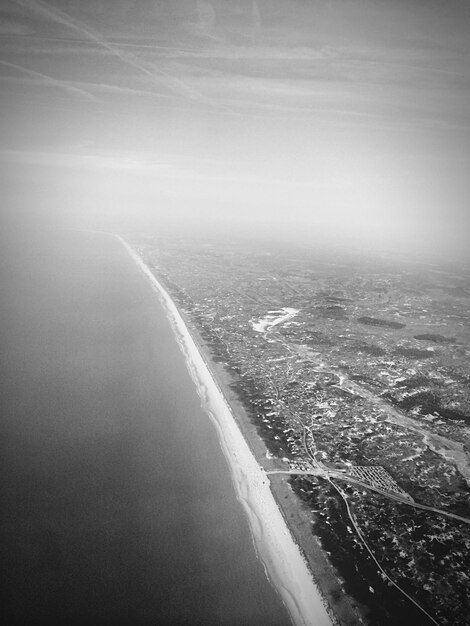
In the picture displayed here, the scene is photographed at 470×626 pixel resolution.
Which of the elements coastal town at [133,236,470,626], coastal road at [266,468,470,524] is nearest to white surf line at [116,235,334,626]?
coastal town at [133,236,470,626]

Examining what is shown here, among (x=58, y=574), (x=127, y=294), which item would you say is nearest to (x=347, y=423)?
(x=58, y=574)

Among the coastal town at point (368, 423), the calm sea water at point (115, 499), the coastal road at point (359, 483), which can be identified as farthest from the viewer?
the coastal road at point (359, 483)

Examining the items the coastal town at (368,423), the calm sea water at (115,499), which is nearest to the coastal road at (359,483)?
the coastal town at (368,423)

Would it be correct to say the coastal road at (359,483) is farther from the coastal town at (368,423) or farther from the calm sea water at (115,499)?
the calm sea water at (115,499)

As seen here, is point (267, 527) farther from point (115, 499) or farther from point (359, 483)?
point (115, 499)

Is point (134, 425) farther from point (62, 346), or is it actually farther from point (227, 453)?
point (62, 346)

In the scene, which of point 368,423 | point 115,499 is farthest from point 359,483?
point 115,499
